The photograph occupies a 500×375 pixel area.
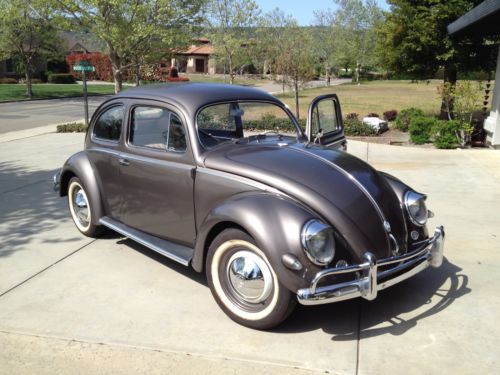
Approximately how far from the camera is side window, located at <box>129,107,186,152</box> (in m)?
4.07

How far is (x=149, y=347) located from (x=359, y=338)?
55.1 inches

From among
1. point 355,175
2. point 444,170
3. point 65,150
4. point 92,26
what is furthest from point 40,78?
point 355,175

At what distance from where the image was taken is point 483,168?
8.55 meters

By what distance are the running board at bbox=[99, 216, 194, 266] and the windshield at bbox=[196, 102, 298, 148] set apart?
0.88 m

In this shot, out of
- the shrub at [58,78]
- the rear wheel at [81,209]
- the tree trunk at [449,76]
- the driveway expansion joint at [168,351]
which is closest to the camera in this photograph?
the driveway expansion joint at [168,351]

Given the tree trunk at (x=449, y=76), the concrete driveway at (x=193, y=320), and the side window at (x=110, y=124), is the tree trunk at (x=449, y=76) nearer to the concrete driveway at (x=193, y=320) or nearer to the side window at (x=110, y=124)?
the concrete driveway at (x=193, y=320)

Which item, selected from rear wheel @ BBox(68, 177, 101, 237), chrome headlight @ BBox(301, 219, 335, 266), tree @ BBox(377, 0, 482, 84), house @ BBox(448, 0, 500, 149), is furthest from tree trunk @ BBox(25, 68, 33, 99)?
chrome headlight @ BBox(301, 219, 335, 266)

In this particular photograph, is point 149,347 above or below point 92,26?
below

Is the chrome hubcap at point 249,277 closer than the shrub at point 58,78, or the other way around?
the chrome hubcap at point 249,277

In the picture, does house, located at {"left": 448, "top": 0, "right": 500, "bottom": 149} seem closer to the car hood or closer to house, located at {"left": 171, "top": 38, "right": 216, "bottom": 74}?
the car hood

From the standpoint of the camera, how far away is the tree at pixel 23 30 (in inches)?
997

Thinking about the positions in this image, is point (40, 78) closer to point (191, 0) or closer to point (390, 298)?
point (191, 0)

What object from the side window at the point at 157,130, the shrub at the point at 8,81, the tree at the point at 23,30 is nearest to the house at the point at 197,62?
the shrub at the point at 8,81

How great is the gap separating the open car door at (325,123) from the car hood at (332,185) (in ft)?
1.92
